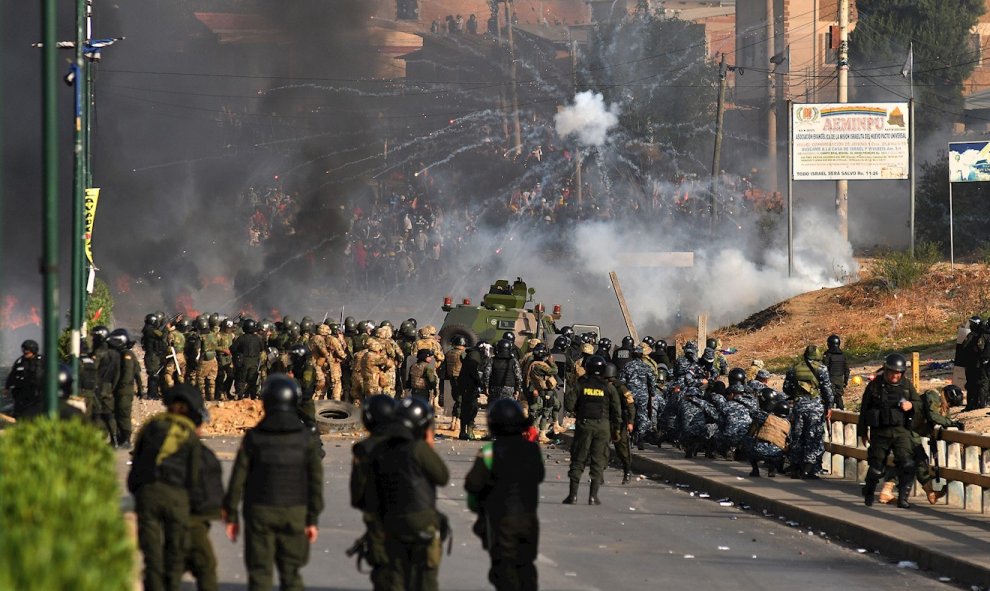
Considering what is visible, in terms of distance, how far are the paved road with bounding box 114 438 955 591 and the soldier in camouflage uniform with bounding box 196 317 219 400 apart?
11.1m

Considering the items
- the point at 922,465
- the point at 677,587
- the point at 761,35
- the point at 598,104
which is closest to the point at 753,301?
the point at 598,104

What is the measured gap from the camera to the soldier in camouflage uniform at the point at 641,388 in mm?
21234

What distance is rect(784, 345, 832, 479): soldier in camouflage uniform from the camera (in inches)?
704

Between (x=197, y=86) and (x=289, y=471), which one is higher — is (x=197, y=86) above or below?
above

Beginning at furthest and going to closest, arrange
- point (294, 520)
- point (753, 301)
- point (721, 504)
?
point (753, 301) < point (721, 504) < point (294, 520)

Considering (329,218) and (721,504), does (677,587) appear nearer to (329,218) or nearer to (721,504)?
(721,504)

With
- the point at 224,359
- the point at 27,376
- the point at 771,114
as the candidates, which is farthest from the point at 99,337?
the point at 771,114

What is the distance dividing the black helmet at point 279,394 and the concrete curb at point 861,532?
211 inches

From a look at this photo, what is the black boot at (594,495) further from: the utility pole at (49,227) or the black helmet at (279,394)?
the black helmet at (279,394)

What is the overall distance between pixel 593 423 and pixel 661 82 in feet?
201

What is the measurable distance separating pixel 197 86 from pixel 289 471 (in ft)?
194

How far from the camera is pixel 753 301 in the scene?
5072 centimetres

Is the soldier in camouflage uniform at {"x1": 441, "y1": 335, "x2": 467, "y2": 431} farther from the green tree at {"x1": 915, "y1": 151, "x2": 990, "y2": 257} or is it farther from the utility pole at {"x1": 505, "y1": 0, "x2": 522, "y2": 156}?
the utility pole at {"x1": 505, "y1": 0, "x2": 522, "y2": 156}

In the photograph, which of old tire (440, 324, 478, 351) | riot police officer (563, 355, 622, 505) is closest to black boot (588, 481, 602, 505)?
riot police officer (563, 355, 622, 505)
